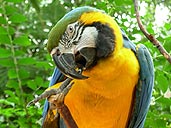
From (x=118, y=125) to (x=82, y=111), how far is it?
15 cm

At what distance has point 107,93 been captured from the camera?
4.42 feet

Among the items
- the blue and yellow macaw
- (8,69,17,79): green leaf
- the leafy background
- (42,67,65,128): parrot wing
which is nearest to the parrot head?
the blue and yellow macaw

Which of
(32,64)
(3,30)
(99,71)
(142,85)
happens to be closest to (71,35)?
(99,71)

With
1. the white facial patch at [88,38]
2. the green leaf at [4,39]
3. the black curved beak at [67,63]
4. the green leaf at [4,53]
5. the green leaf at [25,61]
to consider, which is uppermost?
the white facial patch at [88,38]

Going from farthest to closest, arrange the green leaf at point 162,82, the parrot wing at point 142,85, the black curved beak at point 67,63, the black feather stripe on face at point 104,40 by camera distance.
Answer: the green leaf at point 162,82
the parrot wing at point 142,85
the black feather stripe on face at point 104,40
the black curved beak at point 67,63

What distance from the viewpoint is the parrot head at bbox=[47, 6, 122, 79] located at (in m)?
1.13

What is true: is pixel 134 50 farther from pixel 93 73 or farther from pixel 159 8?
pixel 159 8

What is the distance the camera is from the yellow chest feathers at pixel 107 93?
127 cm

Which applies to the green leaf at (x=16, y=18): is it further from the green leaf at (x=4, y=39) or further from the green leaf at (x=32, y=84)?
the green leaf at (x=32, y=84)

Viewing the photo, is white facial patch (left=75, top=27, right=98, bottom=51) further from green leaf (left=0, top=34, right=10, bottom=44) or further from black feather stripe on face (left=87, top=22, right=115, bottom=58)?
green leaf (left=0, top=34, right=10, bottom=44)

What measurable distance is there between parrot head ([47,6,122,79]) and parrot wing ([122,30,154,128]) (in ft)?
0.48

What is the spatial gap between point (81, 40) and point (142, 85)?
385 mm

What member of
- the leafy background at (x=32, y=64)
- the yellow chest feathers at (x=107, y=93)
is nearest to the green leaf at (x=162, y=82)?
the leafy background at (x=32, y=64)

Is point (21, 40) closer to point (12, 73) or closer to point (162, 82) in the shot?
point (12, 73)
